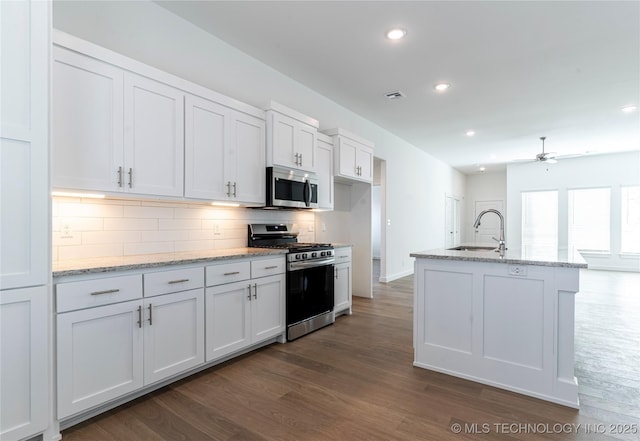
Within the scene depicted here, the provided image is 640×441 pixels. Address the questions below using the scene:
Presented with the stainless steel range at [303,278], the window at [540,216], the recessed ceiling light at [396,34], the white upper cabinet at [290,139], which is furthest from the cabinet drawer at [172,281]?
the window at [540,216]

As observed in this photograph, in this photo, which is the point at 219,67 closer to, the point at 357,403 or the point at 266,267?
the point at 266,267

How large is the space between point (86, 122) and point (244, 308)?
175 cm

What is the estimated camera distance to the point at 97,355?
1.92 meters

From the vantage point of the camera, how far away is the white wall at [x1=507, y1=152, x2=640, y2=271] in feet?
26.6

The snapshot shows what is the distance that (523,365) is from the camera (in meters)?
2.33

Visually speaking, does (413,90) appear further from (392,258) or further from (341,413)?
(341,413)

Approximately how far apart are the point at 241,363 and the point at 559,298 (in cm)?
243

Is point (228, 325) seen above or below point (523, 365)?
above

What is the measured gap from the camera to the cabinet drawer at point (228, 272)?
2.54 meters

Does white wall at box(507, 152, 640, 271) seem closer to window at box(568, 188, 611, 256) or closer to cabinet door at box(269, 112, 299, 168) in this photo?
window at box(568, 188, 611, 256)

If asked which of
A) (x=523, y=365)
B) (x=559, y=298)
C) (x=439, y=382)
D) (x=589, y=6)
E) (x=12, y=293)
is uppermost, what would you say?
(x=589, y=6)

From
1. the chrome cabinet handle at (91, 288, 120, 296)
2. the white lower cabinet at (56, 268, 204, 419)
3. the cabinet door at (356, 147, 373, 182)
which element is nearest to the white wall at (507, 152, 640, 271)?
the cabinet door at (356, 147, 373, 182)

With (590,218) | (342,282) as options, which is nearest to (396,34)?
(342,282)

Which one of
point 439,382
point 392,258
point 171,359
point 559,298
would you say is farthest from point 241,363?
point 392,258
